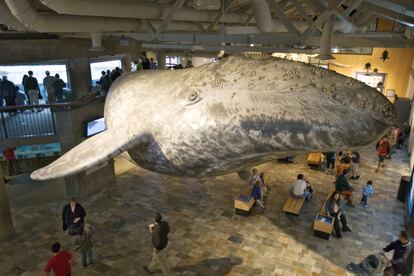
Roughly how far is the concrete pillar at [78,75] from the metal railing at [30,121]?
4065mm

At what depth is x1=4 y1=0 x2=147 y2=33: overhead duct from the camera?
221 inches

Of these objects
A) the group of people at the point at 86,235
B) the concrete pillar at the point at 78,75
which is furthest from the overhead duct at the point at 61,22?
the concrete pillar at the point at 78,75

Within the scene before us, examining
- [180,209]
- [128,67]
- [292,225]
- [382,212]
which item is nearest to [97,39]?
[180,209]

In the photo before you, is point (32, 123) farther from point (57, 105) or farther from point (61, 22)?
point (61, 22)

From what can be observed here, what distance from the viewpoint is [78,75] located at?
1530 cm

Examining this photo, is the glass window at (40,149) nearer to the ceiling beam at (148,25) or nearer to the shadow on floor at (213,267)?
the ceiling beam at (148,25)

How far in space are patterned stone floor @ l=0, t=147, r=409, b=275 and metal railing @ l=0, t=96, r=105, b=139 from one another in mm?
2460

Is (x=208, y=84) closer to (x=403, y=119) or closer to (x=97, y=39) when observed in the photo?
(x=97, y=39)

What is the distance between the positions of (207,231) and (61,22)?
21.6 feet

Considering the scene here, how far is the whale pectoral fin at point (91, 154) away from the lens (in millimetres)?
2543

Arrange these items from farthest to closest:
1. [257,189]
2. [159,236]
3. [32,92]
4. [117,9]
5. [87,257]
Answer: [32,92] → [257,189] → [87,257] → [117,9] → [159,236]

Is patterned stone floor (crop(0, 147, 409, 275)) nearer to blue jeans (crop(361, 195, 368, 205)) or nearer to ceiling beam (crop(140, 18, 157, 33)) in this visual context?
blue jeans (crop(361, 195, 368, 205))

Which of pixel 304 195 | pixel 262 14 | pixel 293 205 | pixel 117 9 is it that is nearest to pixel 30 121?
pixel 117 9

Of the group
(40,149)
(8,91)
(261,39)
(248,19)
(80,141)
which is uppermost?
(248,19)
